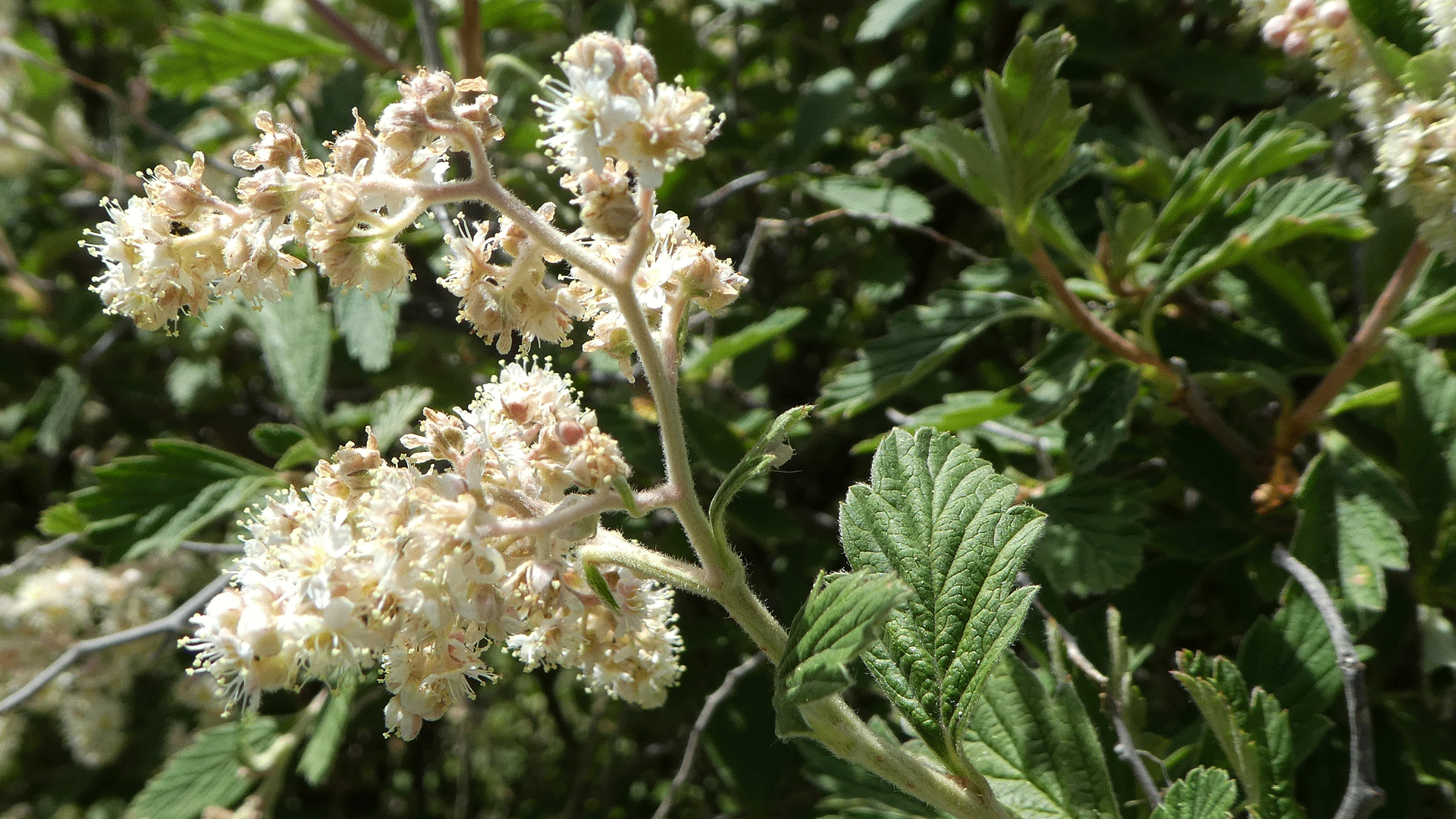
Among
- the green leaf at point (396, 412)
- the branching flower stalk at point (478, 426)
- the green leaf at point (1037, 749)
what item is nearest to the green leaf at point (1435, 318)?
the green leaf at point (1037, 749)

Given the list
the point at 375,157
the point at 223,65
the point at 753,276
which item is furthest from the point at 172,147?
the point at 375,157

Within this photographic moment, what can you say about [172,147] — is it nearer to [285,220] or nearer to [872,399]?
[285,220]

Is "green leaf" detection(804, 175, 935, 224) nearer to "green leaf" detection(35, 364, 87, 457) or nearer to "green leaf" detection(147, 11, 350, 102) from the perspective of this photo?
"green leaf" detection(147, 11, 350, 102)

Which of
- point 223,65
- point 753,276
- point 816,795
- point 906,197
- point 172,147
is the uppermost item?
point 172,147

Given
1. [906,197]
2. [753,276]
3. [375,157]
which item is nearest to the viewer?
[375,157]

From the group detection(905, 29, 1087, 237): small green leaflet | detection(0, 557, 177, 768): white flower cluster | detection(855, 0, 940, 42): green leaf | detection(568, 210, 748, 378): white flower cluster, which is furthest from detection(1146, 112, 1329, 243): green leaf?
detection(0, 557, 177, 768): white flower cluster

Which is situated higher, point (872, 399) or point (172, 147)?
point (172, 147)

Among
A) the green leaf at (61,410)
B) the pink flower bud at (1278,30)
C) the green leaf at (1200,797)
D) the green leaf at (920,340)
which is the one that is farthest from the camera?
the green leaf at (61,410)

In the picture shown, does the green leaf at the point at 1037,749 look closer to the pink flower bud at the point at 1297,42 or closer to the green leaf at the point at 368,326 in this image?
the pink flower bud at the point at 1297,42
